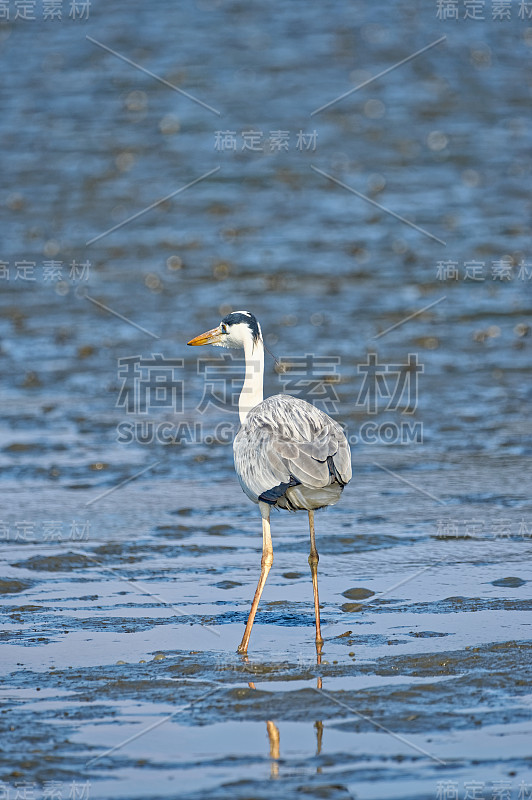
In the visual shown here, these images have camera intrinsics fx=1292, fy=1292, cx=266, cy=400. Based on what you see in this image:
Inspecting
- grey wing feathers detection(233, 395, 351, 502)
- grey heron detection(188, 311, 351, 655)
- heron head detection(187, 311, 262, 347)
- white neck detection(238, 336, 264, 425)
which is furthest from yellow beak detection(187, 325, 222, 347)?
grey wing feathers detection(233, 395, 351, 502)

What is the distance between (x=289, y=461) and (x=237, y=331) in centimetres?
153

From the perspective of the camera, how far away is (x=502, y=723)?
19.8 ft

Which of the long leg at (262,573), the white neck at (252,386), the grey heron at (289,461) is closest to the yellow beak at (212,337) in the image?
the white neck at (252,386)

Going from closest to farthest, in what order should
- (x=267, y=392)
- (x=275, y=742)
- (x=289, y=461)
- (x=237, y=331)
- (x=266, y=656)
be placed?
(x=275, y=742) < (x=266, y=656) < (x=289, y=461) < (x=237, y=331) < (x=267, y=392)

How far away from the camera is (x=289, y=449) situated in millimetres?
7566

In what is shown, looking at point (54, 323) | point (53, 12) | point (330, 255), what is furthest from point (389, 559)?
point (53, 12)

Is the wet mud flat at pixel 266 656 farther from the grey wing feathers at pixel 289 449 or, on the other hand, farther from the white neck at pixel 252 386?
the white neck at pixel 252 386

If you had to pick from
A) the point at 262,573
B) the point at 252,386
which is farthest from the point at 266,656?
the point at 252,386

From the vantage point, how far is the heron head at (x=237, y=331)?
28.5ft

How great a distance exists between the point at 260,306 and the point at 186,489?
20.0ft

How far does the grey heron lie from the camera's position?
295 inches

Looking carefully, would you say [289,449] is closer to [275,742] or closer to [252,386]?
[252,386]

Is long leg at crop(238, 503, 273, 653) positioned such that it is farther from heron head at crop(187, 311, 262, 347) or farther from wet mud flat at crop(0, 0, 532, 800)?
heron head at crop(187, 311, 262, 347)

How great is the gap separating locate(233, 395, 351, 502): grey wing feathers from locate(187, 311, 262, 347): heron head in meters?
0.68
